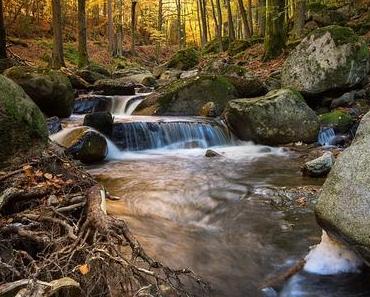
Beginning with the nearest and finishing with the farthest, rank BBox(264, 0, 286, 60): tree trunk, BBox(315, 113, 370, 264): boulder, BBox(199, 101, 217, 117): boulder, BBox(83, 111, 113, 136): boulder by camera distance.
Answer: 1. BBox(315, 113, 370, 264): boulder
2. BBox(83, 111, 113, 136): boulder
3. BBox(199, 101, 217, 117): boulder
4. BBox(264, 0, 286, 60): tree trunk

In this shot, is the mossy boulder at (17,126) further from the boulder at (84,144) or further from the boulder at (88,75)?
the boulder at (88,75)

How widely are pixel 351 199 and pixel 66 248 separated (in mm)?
2262

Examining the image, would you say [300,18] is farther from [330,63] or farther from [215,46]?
[215,46]

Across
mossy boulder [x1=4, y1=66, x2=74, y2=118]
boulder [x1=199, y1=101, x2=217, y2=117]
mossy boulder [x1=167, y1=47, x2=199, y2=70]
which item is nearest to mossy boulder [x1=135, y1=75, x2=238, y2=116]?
boulder [x1=199, y1=101, x2=217, y2=117]

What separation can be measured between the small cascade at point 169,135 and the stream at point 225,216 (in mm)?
690

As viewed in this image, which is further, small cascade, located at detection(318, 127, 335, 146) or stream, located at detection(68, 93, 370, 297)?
small cascade, located at detection(318, 127, 335, 146)

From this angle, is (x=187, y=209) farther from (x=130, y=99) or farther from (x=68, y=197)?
(x=130, y=99)

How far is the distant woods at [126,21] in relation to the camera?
56.9ft

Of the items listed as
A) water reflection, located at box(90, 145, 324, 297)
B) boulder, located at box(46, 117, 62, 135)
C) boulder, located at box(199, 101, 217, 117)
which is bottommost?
water reflection, located at box(90, 145, 324, 297)

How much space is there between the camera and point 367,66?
12547mm

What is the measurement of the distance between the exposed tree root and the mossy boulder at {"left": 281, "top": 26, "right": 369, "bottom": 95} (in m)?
9.21

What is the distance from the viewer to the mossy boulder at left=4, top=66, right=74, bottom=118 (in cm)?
1130

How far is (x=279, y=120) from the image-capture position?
429 inches

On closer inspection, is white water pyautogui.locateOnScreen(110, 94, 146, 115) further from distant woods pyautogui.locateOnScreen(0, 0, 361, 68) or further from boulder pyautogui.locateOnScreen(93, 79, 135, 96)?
distant woods pyautogui.locateOnScreen(0, 0, 361, 68)
